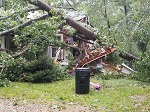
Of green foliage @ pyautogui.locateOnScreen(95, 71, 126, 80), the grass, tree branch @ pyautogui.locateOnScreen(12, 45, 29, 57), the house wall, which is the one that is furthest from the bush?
the house wall

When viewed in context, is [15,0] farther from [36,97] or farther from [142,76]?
[142,76]

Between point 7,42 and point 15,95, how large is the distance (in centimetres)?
908

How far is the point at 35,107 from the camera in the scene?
281 inches

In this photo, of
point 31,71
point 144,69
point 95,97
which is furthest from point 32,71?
point 144,69

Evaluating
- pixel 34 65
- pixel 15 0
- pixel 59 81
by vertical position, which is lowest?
pixel 59 81

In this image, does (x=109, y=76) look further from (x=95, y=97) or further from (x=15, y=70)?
(x=95, y=97)

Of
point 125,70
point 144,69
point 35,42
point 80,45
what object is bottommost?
point 125,70

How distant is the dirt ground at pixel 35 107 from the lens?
6.88 meters

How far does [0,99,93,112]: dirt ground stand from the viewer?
6879mm

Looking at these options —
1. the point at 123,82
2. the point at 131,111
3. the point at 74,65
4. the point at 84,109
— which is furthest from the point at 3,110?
the point at 74,65

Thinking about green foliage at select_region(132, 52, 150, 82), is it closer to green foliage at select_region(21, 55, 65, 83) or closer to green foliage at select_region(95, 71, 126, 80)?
green foliage at select_region(95, 71, 126, 80)

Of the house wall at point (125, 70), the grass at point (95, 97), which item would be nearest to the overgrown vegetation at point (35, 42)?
the grass at point (95, 97)

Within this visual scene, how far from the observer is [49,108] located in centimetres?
702

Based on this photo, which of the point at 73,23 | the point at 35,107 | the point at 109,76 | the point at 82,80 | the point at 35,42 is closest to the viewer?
the point at 35,107
